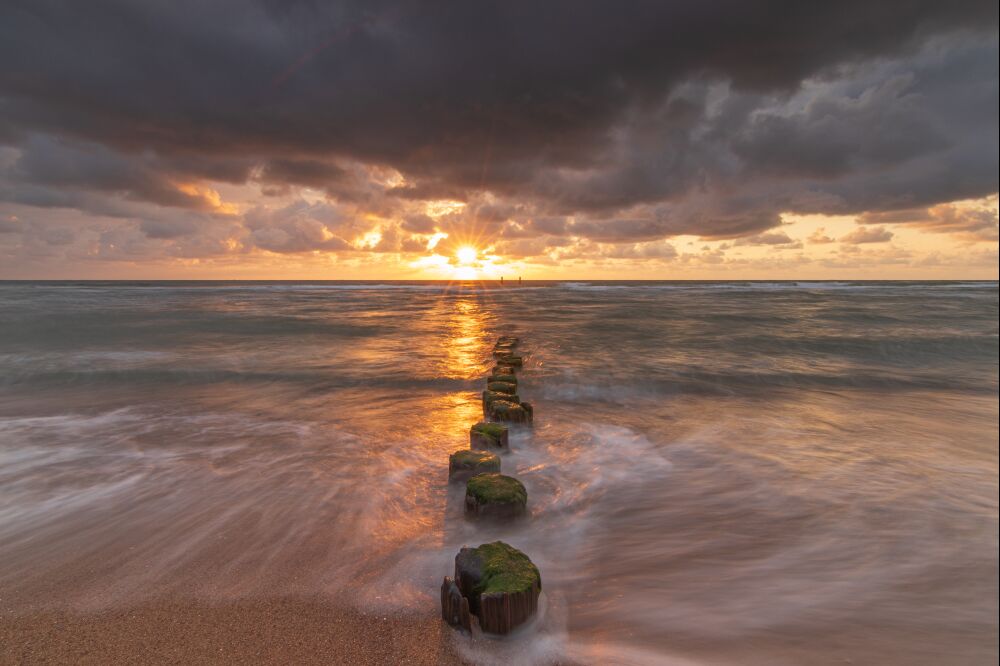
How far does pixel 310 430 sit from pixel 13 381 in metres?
10.1

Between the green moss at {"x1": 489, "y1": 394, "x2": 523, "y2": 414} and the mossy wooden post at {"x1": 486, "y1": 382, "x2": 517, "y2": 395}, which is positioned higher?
the mossy wooden post at {"x1": 486, "y1": 382, "x2": 517, "y2": 395}

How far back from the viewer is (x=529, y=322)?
2730 centimetres

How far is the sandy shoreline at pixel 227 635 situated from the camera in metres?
2.64

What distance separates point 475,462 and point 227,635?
2.70 metres

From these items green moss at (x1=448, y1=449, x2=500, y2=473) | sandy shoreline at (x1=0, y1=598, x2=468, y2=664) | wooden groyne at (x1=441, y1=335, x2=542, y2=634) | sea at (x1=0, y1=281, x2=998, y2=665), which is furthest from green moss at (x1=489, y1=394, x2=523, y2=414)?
sandy shoreline at (x1=0, y1=598, x2=468, y2=664)

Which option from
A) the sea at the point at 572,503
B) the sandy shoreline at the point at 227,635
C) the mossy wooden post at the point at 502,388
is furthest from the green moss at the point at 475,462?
the mossy wooden post at the point at 502,388

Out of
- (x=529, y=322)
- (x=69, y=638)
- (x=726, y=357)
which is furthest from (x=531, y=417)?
(x=529, y=322)

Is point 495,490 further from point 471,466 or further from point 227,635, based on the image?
point 227,635

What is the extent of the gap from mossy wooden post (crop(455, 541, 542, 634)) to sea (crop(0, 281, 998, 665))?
5.2 inches

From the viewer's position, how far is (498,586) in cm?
277

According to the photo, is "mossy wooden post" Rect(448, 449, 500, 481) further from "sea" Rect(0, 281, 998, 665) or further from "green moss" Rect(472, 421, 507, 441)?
"green moss" Rect(472, 421, 507, 441)

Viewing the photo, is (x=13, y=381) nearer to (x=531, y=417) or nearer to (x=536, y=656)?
(x=531, y=417)

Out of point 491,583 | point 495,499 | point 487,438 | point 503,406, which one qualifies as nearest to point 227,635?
point 491,583

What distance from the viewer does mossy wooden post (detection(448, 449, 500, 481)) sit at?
195 inches
